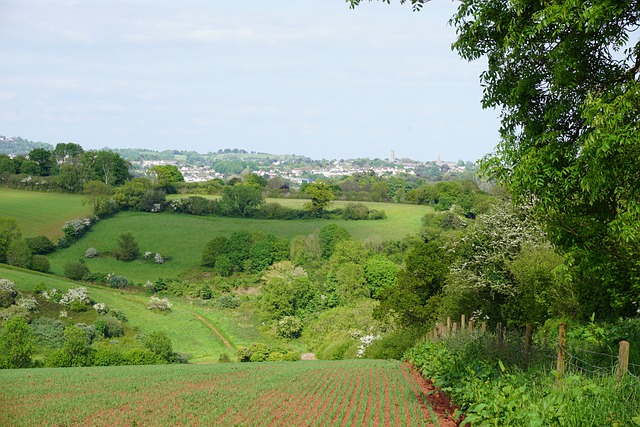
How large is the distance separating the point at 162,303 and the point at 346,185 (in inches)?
4306

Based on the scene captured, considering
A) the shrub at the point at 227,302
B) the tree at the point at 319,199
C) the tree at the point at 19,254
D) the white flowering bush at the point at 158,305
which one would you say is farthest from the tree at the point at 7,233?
the tree at the point at 319,199

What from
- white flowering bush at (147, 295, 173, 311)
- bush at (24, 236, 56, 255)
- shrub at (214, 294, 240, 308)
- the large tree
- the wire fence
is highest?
the large tree

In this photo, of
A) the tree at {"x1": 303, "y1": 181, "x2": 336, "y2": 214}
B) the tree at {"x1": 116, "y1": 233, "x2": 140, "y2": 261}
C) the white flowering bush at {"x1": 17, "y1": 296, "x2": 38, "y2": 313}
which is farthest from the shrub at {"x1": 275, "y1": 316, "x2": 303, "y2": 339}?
the tree at {"x1": 303, "y1": 181, "x2": 336, "y2": 214}

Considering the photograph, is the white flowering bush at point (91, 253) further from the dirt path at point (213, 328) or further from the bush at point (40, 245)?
the dirt path at point (213, 328)

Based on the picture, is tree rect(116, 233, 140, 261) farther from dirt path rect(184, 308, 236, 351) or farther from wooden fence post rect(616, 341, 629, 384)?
wooden fence post rect(616, 341, 629, 384)

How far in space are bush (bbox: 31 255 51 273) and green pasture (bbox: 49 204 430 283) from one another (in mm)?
1467

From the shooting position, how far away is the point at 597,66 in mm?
10750

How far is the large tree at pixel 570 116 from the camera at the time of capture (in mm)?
9289

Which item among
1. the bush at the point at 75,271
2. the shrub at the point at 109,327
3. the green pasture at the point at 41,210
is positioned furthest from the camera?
the green pasture at the point at 41,210

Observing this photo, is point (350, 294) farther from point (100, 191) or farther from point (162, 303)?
point (100, 191)

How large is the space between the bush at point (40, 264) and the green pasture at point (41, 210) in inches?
365

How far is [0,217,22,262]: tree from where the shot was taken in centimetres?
10912

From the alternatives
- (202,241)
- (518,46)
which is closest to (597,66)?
(518,46)

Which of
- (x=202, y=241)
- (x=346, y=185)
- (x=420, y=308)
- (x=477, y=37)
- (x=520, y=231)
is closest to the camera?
(x=477, y=37)
